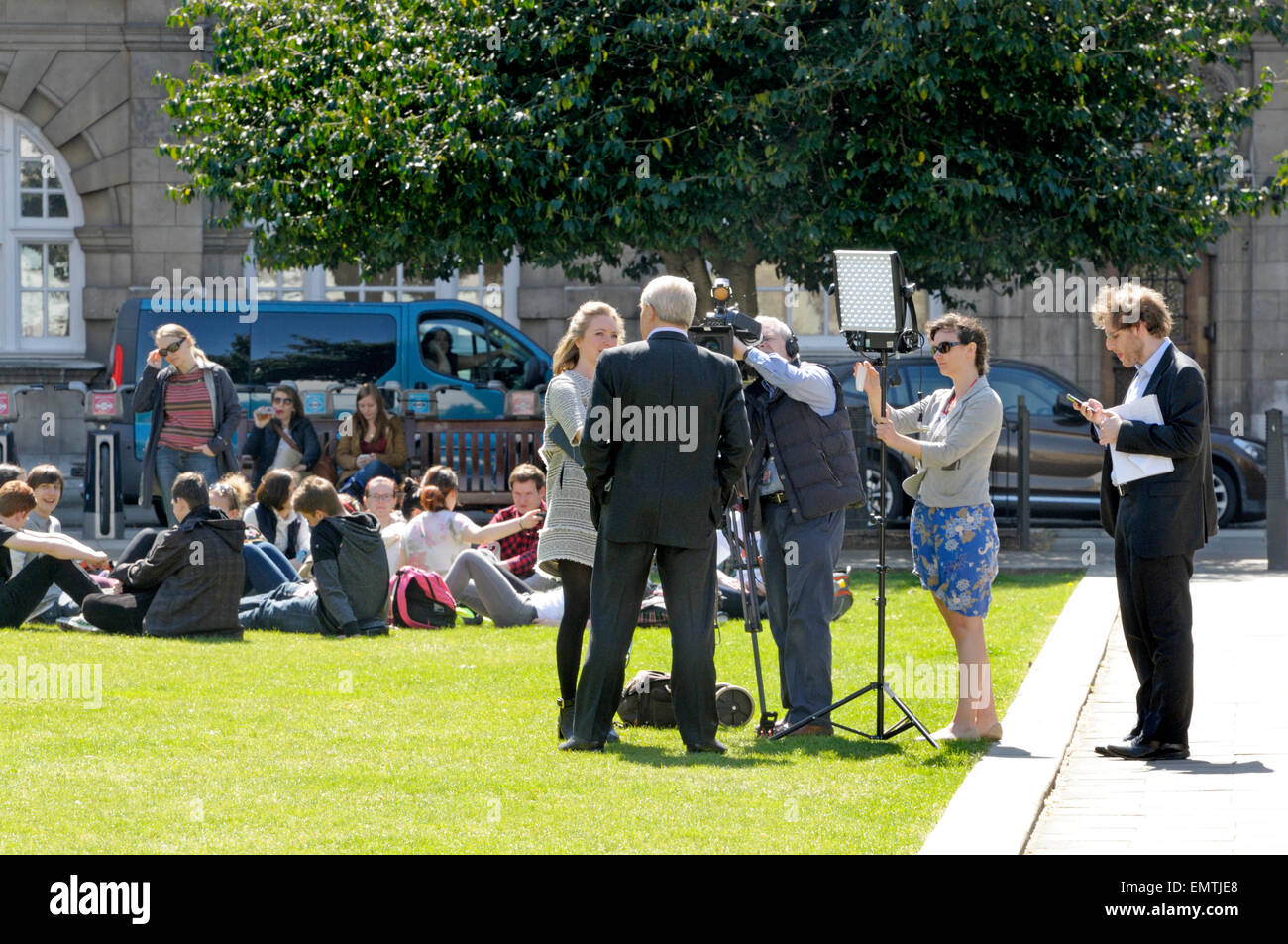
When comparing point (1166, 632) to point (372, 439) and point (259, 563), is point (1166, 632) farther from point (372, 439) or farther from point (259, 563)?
point (372, 439)

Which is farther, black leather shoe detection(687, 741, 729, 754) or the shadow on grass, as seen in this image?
black leather shoe detection(687, 741, 729, 754)

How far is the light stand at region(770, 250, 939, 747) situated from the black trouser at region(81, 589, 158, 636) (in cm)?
501

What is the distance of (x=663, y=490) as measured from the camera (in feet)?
24.2

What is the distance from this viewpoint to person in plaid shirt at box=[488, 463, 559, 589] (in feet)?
40.9

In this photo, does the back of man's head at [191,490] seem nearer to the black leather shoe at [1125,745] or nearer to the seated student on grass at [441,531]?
the seated student on grass at [441,531]

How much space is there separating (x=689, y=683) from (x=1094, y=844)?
2125 millimetres

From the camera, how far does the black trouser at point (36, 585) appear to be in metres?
11.3

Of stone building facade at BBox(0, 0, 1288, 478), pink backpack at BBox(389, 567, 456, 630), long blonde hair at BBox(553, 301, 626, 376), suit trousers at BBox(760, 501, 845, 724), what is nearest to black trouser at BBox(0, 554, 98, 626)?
pink backpack at BBox(389, 567, 456, 630)

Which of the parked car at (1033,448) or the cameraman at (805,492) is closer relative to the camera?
the cameraman at (805,492)

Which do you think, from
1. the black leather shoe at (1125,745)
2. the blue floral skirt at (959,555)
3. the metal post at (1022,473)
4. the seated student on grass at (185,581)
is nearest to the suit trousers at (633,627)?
the blue floral skirt at (959,555)

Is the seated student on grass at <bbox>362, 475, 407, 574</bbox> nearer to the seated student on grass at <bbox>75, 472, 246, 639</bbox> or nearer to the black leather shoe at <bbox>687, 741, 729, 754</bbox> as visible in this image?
the seated student on grass at <bbox>75, 472, 246, 639</bbox>

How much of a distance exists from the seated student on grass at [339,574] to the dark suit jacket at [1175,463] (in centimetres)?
544

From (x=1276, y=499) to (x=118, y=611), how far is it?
29.1 feet

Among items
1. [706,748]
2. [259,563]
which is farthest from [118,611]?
[706,748]
